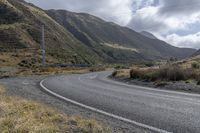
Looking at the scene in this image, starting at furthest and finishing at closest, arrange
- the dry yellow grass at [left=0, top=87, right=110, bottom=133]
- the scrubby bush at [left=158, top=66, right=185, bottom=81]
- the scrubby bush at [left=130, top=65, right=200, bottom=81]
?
the scrubby bush at [left=158, top=66, right=185, bottom=81], the scrubby bush at [left=130, top=65, right=200, bottom=81], the dry yellow grass at [left=0, top=87, right=110, bottom=133]

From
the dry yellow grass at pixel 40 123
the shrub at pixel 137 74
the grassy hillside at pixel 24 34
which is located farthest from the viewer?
the grassy hillside at pixel 24 34

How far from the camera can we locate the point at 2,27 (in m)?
119

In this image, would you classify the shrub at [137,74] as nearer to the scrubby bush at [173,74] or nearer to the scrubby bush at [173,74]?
the scrubby bush at [173,74]

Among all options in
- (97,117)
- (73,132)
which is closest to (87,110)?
(97,117)

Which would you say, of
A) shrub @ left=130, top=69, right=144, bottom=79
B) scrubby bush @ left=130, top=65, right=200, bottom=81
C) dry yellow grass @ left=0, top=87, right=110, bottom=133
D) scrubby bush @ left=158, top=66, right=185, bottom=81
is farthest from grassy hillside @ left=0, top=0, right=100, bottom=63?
dry yellow grass @ left=0, top=87, right=110, bottom=133

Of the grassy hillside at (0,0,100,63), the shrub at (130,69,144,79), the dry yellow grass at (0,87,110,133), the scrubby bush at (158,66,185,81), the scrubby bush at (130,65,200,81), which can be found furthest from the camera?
the grassy hillside at (0,0,100,63)

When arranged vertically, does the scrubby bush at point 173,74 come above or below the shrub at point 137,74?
above

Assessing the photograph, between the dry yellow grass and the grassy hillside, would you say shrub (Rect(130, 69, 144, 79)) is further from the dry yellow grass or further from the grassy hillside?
the grassy hillside

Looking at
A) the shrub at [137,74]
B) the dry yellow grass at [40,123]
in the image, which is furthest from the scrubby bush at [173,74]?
the dry yellow grass at [40,123]

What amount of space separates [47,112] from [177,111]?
3485mm

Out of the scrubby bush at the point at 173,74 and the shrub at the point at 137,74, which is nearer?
the scrubby bush at the point at 173,74

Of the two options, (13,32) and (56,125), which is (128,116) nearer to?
(56,125)

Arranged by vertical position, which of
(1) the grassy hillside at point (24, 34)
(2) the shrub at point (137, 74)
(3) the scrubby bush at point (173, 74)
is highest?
(1) the grassy hillside at point (24, 34)

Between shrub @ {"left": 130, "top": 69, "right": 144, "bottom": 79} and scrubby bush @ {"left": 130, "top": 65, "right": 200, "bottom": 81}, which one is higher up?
scrubby bush @ {"left": 130, "top": 65, "right": 200, "bottom": 81}
